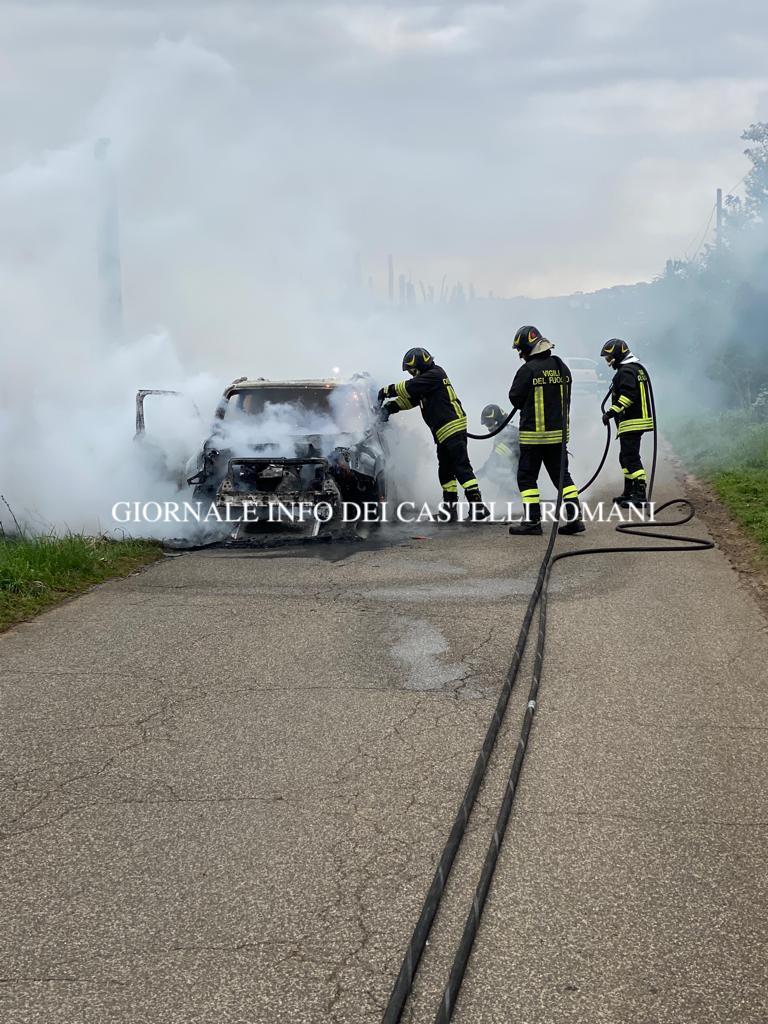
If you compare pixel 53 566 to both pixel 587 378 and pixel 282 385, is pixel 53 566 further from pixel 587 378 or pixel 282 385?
pixel 587 378

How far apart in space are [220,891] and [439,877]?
2.24 ft

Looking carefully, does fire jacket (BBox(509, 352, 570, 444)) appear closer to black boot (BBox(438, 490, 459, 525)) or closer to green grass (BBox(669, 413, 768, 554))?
black boot (BBox(438, 490, 459, 525))

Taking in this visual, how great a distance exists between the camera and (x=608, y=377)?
94.0 feet

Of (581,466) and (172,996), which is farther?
(581,466)

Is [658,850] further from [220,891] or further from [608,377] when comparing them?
[608,377]

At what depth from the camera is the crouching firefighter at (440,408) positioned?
11.4 metres

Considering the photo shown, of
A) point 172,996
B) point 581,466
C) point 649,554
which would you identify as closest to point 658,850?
point 172,996

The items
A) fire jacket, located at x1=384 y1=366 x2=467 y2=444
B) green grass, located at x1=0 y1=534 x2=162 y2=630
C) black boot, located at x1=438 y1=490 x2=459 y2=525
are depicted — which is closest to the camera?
green grass, located at x1=0 y1=534 x2=162 y2=630

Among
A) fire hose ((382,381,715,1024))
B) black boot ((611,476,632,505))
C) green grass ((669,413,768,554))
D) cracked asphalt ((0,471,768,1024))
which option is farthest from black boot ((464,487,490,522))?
cracked asphalt ((0,471,768,1024))

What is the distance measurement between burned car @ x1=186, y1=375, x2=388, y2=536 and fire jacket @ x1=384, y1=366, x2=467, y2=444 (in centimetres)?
33

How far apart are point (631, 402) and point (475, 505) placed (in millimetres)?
2291

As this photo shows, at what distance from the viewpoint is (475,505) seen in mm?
11641

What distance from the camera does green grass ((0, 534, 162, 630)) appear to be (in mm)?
7699

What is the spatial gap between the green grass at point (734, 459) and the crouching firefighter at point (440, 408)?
2851 mm
